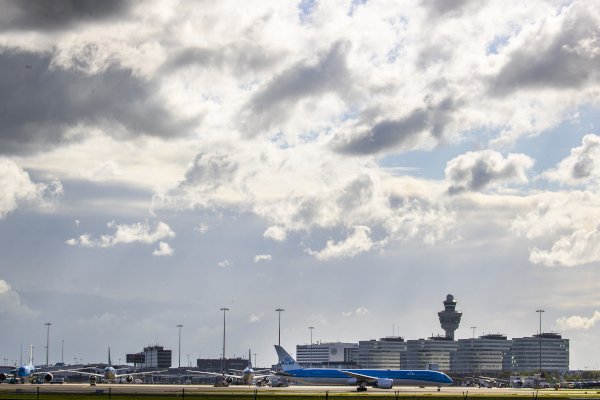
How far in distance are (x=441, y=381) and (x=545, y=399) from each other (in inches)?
1412

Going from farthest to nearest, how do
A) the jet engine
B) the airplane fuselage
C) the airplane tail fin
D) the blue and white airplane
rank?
the airplane tail fin, the airplane fuselage, the blue and white airplane, the jet engine

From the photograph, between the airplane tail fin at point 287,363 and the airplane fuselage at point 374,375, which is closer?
the airplane fuselage at point 374,375

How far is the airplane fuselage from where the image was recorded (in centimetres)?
12444

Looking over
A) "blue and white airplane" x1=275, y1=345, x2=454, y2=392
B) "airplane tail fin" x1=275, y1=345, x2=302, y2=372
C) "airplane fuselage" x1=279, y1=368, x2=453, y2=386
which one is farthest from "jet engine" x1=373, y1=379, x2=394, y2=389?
"airplane tail fin" x1=275, y1=345, x2=302, y2=372

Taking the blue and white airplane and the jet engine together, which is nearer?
the jet engine

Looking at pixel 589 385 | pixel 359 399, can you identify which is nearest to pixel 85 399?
pixel 359 399

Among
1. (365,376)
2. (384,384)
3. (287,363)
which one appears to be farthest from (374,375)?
(287,363)

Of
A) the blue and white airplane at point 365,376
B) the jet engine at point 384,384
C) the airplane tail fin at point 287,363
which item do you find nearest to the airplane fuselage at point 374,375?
the blue and white airplane at point 365,376

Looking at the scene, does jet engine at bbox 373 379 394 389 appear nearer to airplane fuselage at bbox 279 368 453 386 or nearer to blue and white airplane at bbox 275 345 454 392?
blue and white airplane at bbox 275 345 454 392

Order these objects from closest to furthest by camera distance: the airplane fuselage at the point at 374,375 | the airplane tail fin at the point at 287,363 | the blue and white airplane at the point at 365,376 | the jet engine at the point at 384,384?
the jet engine at the point at 384,384 → the blue and white airplane at the point at 365,376 → the airplane fuselage at the point at 374,375 → the airplane tail fin at the point at 287,363

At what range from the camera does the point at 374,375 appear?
4860 inches

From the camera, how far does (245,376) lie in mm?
145500

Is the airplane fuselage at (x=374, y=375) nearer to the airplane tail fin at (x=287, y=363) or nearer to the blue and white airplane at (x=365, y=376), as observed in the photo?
the blue and white airplane at (x=365, y=376)

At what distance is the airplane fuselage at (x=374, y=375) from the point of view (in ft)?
408
